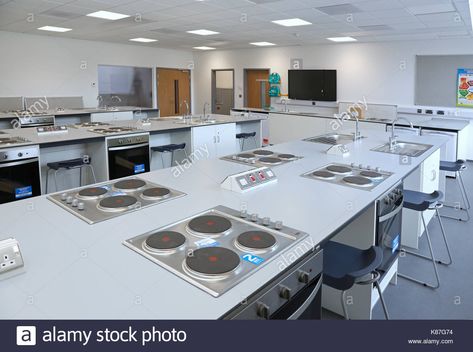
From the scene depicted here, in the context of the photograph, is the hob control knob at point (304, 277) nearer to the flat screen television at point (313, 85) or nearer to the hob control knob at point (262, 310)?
the hob control knob at point (262, 310)

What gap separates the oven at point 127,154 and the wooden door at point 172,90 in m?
7.03

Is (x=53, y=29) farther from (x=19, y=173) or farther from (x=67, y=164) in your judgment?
(x=19, y=173)

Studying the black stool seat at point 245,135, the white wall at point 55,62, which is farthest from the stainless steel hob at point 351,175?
the white wall at point 55,62

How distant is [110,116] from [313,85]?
5.38 m

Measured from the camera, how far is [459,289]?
284cm

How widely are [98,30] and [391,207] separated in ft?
24.6

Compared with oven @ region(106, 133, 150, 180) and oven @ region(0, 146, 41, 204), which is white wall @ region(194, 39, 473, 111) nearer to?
oven @ region(106, 133, 150, 180)

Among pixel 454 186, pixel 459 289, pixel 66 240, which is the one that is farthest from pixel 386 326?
pixel 454 186

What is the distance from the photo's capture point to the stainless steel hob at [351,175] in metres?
2.30

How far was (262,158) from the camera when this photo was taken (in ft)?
9.80

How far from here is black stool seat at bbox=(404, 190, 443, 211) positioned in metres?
2.84

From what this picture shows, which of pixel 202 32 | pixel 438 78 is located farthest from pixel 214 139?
pixel 438 78

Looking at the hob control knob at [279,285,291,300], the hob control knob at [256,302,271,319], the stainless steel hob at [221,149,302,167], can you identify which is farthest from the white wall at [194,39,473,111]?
the hob control knob at [256,302,271,319]

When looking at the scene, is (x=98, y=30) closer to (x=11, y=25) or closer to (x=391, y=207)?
(x=11, y=25)
